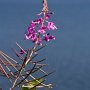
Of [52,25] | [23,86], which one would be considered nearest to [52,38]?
[52,25]

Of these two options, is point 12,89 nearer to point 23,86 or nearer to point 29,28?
point 23,86

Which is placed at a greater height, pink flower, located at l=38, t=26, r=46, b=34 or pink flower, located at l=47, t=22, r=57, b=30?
pink flower, located at l=47, t=22, r=57, b=30

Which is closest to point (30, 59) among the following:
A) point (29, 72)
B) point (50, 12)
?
point (29, 72)

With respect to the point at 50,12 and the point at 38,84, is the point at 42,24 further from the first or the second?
the point at 38,84

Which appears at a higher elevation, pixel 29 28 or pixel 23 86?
pixel 29 28

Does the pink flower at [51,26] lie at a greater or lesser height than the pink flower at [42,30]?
greater

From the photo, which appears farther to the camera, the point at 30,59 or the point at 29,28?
the point at 29,28

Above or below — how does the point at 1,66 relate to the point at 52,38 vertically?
below

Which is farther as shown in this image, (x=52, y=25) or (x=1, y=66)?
(x=52, y=25)

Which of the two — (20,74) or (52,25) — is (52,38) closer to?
(52,25)
